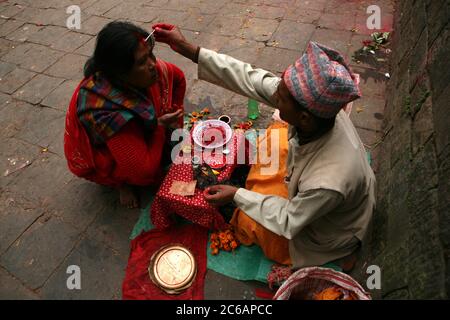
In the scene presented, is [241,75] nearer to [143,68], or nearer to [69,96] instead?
[143,68]

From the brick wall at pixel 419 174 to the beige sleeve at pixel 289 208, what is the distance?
559 mm

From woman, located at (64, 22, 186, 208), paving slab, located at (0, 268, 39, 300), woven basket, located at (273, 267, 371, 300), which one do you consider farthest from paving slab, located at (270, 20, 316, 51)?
paving slab, located at (0, 268, 39, 300)

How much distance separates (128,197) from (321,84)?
229cm

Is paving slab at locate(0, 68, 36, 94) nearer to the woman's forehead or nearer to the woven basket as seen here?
the woman's forehead

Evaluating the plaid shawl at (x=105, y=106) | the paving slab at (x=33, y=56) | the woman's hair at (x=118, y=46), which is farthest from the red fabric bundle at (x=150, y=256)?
the paving slab at (x=33, y=56)

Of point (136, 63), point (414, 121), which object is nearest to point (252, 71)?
point (136, 63)

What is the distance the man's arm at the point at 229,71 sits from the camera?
99.7 inches

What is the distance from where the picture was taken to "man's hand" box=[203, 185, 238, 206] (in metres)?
2.29

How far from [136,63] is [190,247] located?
67.2 inches

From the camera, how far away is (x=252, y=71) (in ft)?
8.43

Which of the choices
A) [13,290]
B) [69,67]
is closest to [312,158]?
[13,290]

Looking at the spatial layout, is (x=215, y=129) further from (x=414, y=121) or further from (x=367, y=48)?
(x=367, y=48)

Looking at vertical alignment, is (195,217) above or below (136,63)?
below

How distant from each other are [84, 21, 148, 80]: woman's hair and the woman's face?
0.12ft
